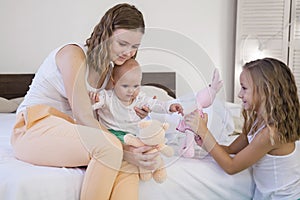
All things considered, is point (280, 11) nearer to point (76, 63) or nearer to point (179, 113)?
point (179, 113)

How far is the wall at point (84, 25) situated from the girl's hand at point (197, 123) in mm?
638

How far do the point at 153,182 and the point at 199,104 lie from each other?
0.37 meters

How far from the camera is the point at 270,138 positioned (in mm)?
1165

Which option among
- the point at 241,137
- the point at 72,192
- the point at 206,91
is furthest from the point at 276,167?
the point at 72,192

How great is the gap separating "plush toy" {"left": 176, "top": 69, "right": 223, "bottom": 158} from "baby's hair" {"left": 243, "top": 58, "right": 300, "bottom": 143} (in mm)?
152

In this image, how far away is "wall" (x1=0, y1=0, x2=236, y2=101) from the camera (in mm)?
2580

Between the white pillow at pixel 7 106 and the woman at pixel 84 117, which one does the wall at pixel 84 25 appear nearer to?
the white pillow at pixel 7 106

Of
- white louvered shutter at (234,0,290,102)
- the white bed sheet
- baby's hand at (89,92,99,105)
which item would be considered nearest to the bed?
the white bed sheet

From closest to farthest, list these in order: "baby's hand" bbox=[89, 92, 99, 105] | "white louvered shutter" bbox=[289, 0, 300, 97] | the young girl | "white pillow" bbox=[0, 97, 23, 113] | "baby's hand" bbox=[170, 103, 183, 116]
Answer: the young girl < "baby's hand" bbox=[89, 92, 99, 105] < "baby's hand" bbox=[170, 103, 183, 116] < "white pillow" bbox=[0, 97, 23, 113] < "white louvered shutter" bbox=[289, 0, 300, 97]

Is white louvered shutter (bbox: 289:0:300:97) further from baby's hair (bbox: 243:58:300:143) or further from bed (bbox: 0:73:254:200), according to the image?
baby's hair (bbox: 243:58:300:143)

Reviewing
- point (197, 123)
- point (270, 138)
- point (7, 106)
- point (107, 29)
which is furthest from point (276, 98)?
point (7, 106)

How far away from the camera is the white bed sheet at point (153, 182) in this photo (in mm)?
1022

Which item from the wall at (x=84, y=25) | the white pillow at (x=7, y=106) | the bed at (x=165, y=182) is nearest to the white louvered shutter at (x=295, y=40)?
the wall at (x=84, y=25)

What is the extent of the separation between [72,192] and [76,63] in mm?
416
